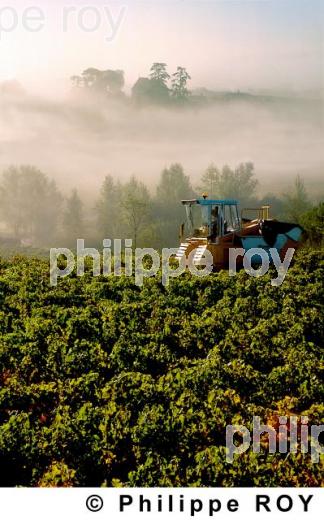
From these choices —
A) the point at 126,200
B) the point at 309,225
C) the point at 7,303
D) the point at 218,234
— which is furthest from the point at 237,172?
the point at 7,303

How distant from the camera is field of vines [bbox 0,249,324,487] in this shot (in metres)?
7.43

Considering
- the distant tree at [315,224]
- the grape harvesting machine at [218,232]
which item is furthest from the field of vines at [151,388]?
the distant tree at [315,224]

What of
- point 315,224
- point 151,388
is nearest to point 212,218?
point 151,388

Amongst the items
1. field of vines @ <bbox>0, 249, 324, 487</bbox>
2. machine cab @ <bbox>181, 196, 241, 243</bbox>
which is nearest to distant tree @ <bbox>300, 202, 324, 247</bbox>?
machine cab @ <bbox>181, 196, 241, 243</bbox>

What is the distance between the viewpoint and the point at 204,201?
62.8 ft

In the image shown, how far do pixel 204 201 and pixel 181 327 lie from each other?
6890mm

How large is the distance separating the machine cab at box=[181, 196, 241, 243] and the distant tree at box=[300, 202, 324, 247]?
15.8 meters

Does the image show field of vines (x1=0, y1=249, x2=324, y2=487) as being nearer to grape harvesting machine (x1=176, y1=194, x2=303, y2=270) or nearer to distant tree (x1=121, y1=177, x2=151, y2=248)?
grape harvesting machine (x1=176, y1=194, x2=303, y2=270)

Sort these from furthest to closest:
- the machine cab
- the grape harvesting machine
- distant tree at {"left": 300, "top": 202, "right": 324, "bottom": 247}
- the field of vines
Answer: distant tree at {"left": 300, "top": 202, "right": 324, "bottom": 247} → the grape harvesting machine → the machine cab → the field of vines

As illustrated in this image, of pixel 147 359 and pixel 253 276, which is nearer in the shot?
pixel 147 359

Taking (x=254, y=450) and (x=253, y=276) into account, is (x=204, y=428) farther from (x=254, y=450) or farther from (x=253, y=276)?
(x=253, y=276)

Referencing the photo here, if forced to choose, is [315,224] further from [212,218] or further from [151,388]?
[151,388]

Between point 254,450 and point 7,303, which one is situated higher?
point 7,303

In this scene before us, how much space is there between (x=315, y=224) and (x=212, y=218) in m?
17.2
